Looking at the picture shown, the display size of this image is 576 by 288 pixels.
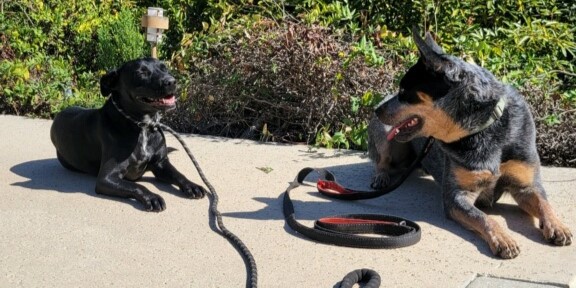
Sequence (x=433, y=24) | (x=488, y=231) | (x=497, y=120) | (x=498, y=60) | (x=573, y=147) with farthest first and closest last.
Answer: (x=433, y=24), (x=498, y=60), (x=573, y=147), (x=497, y=120), (x=488, y=231)

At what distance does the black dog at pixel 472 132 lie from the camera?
4.88m

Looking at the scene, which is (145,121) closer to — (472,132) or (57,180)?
(57,180)

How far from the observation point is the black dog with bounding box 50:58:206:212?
5766mm

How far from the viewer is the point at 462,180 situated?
5203 millimetres

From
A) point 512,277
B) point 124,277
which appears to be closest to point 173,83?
point 124,277

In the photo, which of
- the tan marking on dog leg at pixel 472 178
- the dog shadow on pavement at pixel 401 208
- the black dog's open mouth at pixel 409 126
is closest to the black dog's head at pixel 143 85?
the dog shadow on pavement at pixel 401 208

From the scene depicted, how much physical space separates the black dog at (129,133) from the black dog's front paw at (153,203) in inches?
6.1

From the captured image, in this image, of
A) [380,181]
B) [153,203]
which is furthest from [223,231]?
[380,181]

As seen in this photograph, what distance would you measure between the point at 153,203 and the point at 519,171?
2.46 meters

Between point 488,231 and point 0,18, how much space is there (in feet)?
26.8

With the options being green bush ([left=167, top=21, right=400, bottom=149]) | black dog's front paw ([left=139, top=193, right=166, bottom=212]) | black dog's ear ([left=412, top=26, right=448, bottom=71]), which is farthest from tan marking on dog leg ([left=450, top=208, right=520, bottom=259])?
green bush ([left=167, top=21, right=400, bottom=149])

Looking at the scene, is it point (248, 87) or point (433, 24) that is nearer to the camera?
point (248, 87)

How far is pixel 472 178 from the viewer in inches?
202

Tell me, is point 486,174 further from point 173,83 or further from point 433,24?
point 433,24
